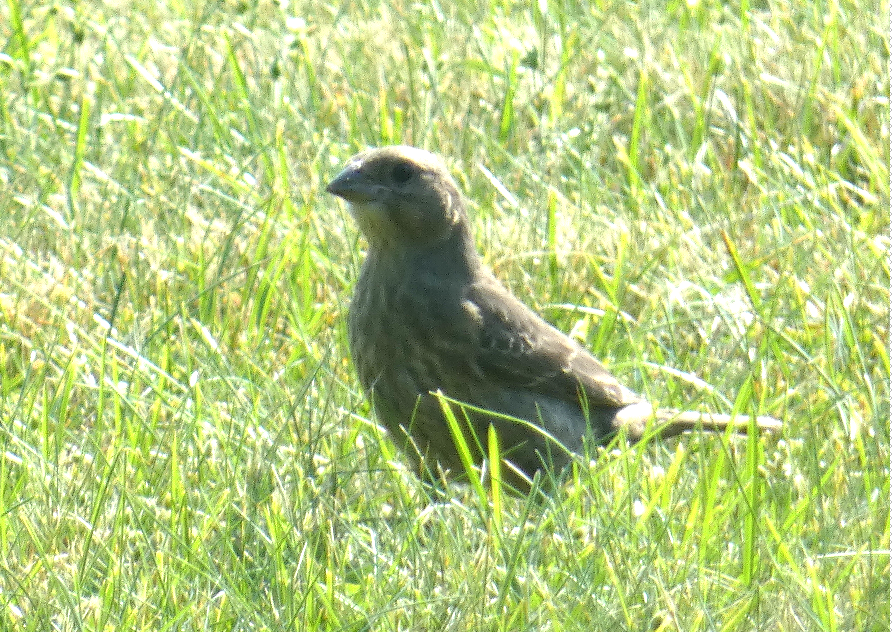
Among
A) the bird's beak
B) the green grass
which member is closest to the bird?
the bird's beak

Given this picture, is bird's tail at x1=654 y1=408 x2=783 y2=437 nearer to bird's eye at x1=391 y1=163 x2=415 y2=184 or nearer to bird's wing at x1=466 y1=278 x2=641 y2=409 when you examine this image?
bird's wing at x1=466 y1=278 x2=641 y2=409

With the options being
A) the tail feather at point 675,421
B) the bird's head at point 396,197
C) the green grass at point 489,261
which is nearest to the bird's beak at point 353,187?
the bird's head at point 396,197

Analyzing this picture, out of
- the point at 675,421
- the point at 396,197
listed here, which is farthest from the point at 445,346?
the point at 675,421

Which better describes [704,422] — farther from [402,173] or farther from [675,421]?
[402,173]

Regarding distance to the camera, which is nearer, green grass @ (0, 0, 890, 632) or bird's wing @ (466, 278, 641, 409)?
green grass @ (0, 0, 890, 632)

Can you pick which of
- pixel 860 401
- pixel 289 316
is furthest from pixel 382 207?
pixel 860 401

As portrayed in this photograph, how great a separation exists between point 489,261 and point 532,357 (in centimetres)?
92

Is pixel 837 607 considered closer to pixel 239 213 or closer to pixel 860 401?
pixel 860 401

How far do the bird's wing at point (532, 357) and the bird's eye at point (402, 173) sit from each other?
1.25 ft

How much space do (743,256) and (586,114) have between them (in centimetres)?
118

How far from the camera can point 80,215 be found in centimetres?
586

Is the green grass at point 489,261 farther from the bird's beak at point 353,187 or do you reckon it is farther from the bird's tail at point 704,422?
the bird's beak at point 353,187

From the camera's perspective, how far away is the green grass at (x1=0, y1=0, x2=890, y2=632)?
146 inches

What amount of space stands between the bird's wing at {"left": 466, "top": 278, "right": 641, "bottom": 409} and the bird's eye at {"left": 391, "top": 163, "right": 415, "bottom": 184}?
15.1 inches
